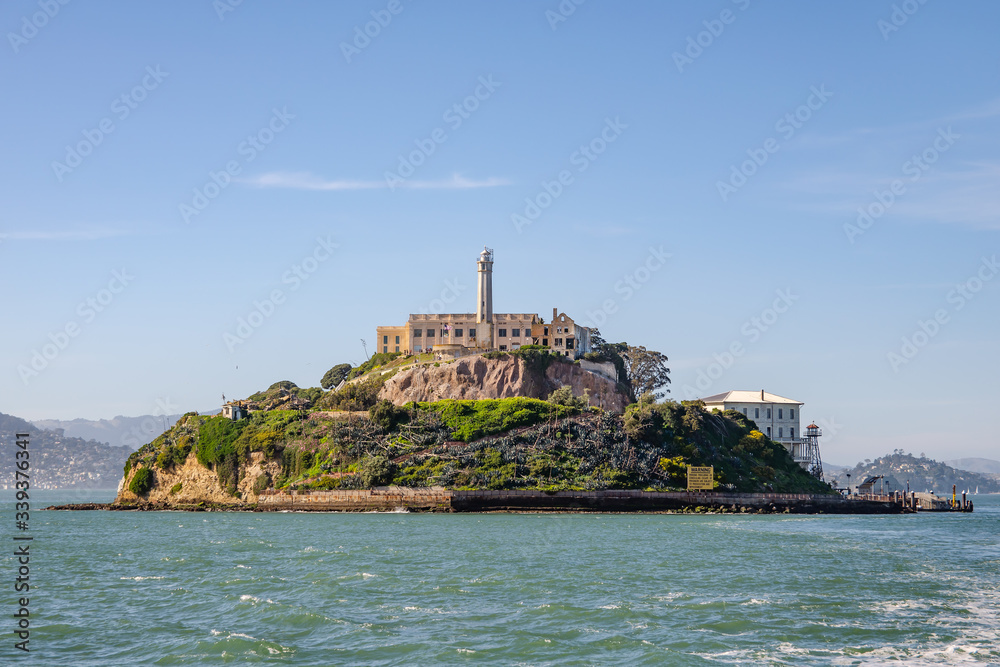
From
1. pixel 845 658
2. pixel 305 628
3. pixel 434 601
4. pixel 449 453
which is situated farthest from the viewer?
pixel 449 453

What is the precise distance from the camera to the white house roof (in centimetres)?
10950

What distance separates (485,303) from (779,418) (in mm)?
35473

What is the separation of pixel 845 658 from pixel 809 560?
789 inches

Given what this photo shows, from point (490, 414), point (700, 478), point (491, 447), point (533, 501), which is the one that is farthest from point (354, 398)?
point (700, 478)

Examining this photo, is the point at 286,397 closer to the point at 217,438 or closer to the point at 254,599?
the point at 217,438

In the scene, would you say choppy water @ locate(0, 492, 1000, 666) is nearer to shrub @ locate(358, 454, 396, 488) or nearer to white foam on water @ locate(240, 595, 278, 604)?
white foam on water @ locate(240, 595, 278, 604)

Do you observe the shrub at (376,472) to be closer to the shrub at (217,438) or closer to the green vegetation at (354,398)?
the green vegetation at (354,398)

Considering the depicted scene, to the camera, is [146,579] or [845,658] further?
[146,579]

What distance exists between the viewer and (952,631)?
26.2 meters

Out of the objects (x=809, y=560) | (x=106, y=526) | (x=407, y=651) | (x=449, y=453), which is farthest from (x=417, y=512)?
(x=407, y=651)

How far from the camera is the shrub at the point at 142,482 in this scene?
318 feet

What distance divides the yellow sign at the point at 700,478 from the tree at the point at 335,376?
51725mm

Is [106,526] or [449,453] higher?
[449,453]

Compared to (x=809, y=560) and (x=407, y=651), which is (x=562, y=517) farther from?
(x=407, y=651)
